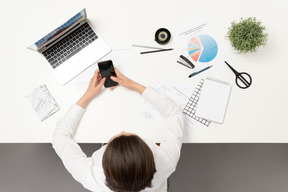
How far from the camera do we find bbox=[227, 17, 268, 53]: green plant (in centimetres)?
91

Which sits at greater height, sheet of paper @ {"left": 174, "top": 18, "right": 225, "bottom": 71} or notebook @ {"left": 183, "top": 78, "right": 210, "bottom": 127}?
sheet of paper @ {"left": 174, "top": 18, "right": 225, "bottom": 71}

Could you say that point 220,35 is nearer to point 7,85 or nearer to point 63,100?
point 63,100

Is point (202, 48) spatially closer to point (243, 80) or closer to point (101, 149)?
point (243, 80)

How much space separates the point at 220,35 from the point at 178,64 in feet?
0.78

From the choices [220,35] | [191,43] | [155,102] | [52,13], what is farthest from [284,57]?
[52,13]

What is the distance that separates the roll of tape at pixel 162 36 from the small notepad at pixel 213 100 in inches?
10.0

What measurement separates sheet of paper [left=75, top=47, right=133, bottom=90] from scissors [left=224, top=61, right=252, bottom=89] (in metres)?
0.46

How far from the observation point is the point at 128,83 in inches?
38.6

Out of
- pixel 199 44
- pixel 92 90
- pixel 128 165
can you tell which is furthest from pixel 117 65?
pixel 128 165

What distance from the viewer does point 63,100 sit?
101 centimetres

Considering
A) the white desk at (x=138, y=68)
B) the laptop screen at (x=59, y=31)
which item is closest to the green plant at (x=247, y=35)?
the white desk at (x=138, y=68)

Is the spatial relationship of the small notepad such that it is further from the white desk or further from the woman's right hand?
the woman's right hand

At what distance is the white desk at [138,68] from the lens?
961 millimetres

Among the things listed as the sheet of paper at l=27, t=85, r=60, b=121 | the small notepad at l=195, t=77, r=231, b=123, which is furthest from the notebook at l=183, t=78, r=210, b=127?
the sheet of paper at l=27, t=85, r=60, b=121
